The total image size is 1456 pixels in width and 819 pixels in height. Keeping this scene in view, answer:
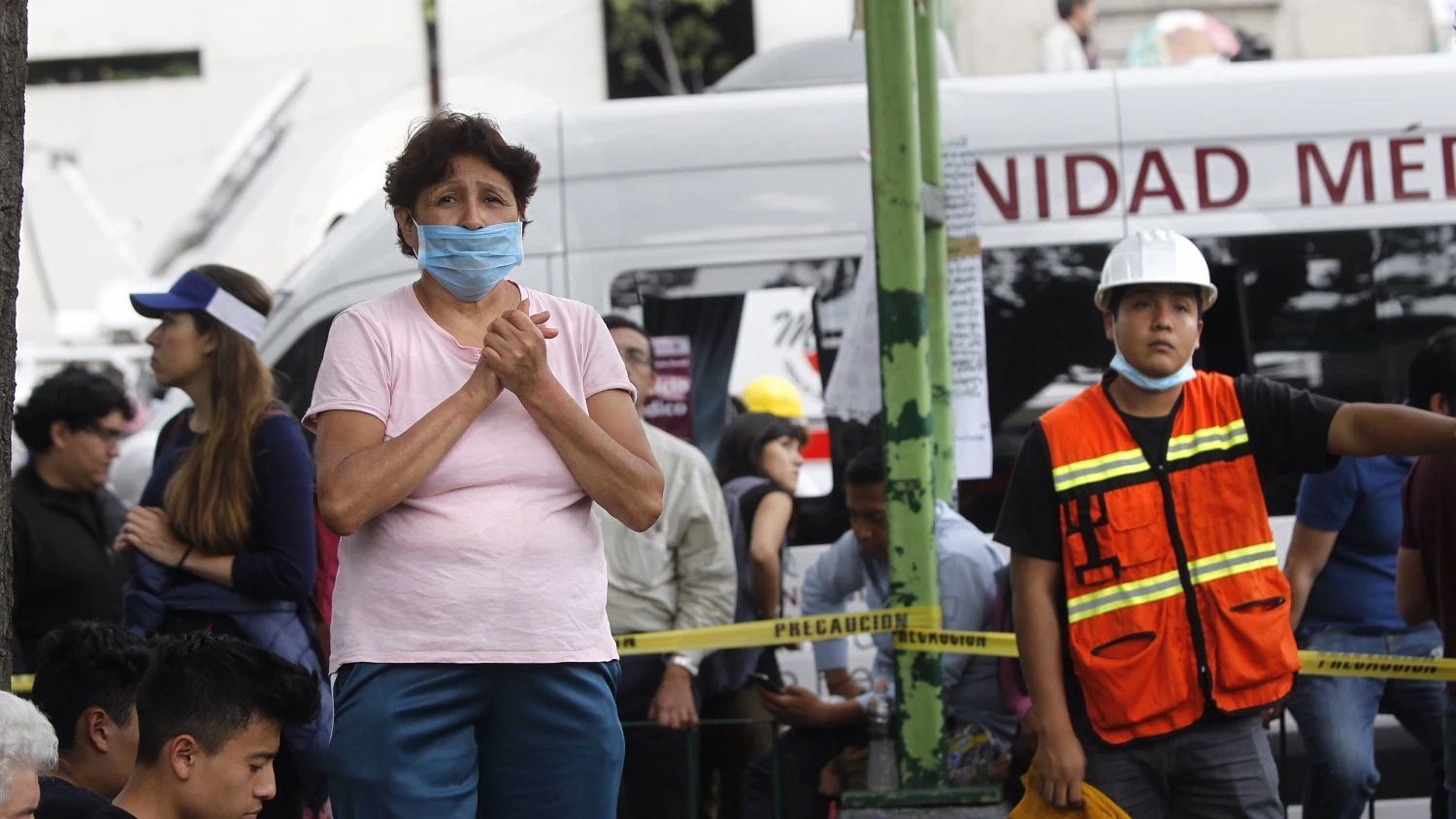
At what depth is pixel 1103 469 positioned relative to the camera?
157 inches

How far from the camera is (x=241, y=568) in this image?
4355mm

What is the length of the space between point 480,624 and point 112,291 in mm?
16933

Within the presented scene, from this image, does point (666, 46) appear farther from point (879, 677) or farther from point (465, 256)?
point (465, 256)

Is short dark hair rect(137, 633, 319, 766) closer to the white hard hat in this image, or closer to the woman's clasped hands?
the woman's clasped hands

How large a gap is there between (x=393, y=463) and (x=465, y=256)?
1.30 ft

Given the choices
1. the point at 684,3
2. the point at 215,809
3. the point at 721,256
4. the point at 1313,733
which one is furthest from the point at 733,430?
the point at 684,3

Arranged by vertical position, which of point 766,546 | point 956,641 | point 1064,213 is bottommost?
point 956,641

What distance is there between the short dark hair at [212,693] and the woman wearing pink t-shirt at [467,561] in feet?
1.42

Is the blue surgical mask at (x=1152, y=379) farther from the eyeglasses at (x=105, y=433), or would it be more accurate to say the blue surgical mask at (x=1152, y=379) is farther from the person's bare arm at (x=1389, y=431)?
the eyeglasses at (x=105, y=433)

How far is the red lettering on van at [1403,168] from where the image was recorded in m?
6.59

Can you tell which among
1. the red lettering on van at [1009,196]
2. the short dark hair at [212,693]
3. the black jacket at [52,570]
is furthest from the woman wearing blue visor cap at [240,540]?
the red lettering on van at [1009,196]

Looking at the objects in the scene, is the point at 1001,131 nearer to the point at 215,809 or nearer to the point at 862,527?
the point at 862,527

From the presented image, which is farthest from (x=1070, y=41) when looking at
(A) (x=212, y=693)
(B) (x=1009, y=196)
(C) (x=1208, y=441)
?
(A) (x=212, y=693)

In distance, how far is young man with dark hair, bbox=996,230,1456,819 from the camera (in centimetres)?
391
